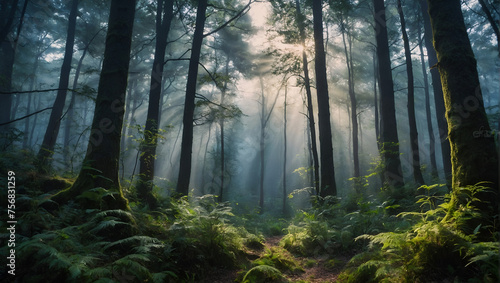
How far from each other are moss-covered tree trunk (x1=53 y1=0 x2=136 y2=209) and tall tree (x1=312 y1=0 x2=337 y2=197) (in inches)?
309

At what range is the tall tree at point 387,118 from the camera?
9812 mm

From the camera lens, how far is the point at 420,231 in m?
3.45

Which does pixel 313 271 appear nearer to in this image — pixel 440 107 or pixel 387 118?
pixel 387 118

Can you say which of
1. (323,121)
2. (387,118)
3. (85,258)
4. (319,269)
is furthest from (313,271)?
(387,118)

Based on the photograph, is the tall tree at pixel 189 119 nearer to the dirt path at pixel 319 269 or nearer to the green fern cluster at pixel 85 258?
the green fern cluster at pixel 85 258

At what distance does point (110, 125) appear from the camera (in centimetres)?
543

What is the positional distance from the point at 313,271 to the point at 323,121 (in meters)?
7.12

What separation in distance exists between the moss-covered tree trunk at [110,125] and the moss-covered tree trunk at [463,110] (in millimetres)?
6164

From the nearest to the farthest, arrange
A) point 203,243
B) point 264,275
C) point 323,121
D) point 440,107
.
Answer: point 264,275, point 203,243, point 323,121, point 440,107

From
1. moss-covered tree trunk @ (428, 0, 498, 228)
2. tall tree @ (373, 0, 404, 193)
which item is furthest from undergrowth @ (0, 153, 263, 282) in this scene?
tall tree @ (373, 0, 404, 193)

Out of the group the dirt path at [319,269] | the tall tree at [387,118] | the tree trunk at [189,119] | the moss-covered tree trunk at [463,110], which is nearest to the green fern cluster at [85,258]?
the dirt path at [319,269]

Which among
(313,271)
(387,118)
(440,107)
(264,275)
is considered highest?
(440,107)

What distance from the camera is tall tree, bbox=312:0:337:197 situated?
10.4m

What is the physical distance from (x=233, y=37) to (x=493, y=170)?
21094mm
